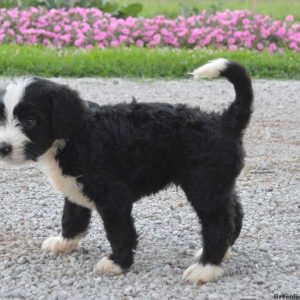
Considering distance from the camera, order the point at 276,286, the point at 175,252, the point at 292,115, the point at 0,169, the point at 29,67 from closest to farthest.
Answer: the point at 276,286 < the point at 175,252 < the point at 0,169 < the point at 292,115 < the point at 29,67

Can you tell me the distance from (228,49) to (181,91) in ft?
11.2

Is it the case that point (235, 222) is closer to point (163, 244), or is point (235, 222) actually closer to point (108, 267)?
point (163, 244)

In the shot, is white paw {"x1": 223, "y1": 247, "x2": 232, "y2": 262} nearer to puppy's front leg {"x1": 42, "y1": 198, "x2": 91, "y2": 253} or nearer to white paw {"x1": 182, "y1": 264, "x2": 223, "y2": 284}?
white paw {"x1": 182, "y1": 264, "x2": 223, "y2": 284}

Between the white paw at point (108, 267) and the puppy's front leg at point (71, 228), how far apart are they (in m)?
0.48

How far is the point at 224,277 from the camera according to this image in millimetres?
4648

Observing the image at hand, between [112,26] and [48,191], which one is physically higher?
[48,191]

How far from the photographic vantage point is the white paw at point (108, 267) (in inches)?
184

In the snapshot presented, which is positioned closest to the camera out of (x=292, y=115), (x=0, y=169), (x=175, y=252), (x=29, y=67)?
(x=175, y=252)

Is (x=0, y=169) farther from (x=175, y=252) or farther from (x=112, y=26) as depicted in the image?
(x=112, y=26)

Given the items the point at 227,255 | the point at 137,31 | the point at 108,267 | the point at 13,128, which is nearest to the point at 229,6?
the point at 137,31

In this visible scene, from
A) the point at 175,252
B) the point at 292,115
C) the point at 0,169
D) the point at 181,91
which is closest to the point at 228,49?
the point at 181,91

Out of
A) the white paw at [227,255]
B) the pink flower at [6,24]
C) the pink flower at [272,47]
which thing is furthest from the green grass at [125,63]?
the white paw at [227,255]

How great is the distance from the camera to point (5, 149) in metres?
4.34

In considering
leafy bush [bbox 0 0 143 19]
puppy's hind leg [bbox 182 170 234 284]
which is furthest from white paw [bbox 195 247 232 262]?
leafy bush [bbox 0 0 143 19]
